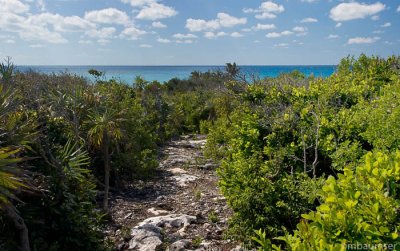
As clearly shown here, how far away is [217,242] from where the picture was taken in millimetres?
5832

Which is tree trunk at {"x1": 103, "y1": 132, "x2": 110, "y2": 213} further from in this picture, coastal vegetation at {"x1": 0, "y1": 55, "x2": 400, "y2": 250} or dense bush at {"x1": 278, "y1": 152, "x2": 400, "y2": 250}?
dense bush at {"x1": 278, "y1": 152, "x2": 400, "y2": 250}

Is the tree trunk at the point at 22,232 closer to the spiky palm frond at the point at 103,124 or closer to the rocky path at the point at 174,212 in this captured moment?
the rocky path at the point at 174,212

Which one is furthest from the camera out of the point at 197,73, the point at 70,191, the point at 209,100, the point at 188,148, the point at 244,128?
the point at 197,73

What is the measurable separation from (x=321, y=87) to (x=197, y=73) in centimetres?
3102

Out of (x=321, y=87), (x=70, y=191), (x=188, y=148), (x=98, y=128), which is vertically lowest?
(x=188, y=148)

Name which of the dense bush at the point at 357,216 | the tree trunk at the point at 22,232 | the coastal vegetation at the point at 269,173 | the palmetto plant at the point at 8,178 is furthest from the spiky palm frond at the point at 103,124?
the dense bush at the point at 357,216

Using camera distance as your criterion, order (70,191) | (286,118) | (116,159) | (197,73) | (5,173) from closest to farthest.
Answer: (5,173) → (70,191) → (286,118) → (116,159) → (197,73)

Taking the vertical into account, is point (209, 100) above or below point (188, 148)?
above

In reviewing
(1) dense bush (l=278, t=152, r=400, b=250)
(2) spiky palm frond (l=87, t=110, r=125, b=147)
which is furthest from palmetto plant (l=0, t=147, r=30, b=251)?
(2) spiky palm frond (l=87, t=110, r=125, b=147)

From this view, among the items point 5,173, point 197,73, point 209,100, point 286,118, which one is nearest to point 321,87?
point 286,118

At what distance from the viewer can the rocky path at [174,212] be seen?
5.73 m

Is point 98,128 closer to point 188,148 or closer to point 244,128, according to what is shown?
point 244,128

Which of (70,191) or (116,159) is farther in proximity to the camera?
(116,159)

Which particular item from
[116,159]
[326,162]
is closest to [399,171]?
[326,162]
